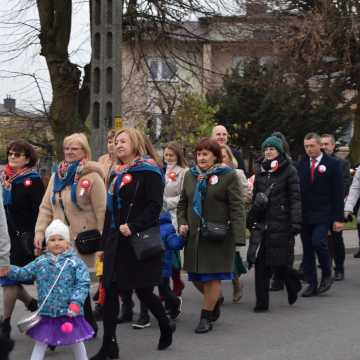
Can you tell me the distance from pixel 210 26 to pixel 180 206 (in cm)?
1190

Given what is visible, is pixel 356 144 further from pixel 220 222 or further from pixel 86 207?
pixel 86 207

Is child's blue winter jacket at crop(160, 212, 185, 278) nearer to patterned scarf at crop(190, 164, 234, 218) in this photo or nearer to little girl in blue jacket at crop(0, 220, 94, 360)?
patterned scarf at crop(190, 164, 234, 218)

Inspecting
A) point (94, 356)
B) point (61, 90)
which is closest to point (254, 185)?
point (94, 356)

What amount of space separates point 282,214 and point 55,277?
10.9 feet

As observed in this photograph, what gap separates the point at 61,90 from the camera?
58.6ft

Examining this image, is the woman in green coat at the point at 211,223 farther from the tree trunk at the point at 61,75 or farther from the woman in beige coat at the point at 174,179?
the tree trunk at the point at 61,75

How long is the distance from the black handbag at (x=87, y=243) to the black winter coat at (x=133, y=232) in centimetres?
44

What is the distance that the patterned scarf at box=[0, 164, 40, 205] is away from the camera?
7242mm

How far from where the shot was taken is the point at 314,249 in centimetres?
941

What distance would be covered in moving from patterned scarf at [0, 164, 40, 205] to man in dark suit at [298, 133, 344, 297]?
11.6 ft

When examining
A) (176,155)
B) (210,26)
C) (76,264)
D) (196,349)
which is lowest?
(196,349)

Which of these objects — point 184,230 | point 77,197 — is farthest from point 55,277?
point 184,230

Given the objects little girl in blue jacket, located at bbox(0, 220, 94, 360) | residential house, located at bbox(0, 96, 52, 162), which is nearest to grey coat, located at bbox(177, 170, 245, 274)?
little girl in blue jacket, located at bbox(0, 220, 94, 360)

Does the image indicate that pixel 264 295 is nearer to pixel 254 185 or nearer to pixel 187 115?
pixel 254 185
